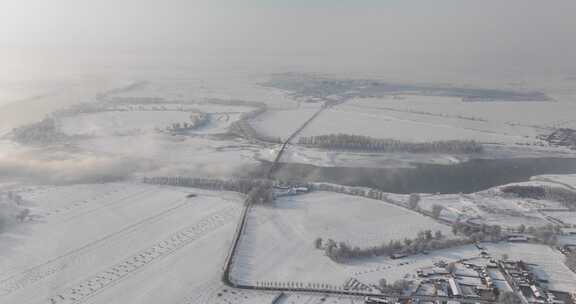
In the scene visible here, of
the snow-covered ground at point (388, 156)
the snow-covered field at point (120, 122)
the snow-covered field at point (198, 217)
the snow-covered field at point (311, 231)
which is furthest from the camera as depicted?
the snow-covered field at point (120, 122)

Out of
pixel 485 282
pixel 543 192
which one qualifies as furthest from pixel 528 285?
pixel 543 192

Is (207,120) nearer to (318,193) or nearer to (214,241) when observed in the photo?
(318,193)

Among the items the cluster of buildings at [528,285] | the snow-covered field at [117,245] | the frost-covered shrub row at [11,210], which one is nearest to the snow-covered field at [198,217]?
the snow-covered field at [117,245]

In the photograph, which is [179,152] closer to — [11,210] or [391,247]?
[11,210]

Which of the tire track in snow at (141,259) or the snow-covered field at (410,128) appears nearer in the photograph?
the tire track in snow at (141,259)

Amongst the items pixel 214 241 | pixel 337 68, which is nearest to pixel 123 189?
pixel 214 241

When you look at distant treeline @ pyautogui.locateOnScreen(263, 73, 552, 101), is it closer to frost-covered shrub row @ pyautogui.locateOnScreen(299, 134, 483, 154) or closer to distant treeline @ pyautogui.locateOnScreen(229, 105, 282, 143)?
distant treeline @ pyautogui.locateOnScreen(229, 105, 282, 143)

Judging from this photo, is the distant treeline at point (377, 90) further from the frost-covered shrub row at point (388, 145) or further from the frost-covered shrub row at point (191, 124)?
the frost-covered shrub row at point (388, 145)
